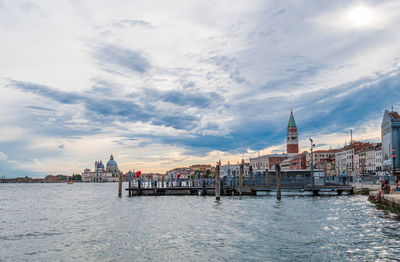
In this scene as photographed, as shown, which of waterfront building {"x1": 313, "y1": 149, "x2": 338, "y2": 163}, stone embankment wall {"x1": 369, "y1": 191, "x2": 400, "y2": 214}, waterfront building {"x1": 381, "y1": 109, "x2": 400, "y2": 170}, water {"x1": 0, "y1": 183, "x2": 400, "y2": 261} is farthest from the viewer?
waterfront building {"x1": 313, "y1": 149, "x2": 338, "y2": 163}

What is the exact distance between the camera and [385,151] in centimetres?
9894

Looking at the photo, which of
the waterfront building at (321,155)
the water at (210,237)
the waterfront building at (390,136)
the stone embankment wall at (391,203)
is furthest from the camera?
the waterfront building at (321,155)

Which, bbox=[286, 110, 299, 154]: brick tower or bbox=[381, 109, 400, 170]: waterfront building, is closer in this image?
bbox=[381, 109, 400, 170]: waterfront building

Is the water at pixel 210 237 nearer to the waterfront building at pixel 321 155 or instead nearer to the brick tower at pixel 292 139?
the waterfront building at pixel 321 155

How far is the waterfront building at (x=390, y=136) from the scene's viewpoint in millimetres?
91613

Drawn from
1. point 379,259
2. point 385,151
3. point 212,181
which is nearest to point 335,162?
point 385,151

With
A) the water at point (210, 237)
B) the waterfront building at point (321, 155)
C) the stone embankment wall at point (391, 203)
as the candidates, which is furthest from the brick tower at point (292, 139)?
the water at point (210, 237)

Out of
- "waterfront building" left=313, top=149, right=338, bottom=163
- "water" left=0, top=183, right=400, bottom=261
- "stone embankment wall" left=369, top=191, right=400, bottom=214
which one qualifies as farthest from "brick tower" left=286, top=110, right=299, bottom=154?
"water" left=0, top=183, right=400, bottom=261

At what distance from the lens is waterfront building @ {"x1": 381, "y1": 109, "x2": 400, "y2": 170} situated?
301ft

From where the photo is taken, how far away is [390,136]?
93.7 m

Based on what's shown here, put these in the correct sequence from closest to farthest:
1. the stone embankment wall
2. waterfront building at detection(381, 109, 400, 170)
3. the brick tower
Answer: the stone embankment wall, waterfront building at detection(381, 109, 400, 170), the brick tower

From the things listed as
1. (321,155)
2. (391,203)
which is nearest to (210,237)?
(391,203)

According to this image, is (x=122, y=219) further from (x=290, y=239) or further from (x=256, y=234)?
(x=290, y=239)

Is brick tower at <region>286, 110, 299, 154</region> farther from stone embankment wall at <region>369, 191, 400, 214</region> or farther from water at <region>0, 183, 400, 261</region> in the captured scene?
water at <region>0, 183, 400, 261</region>
